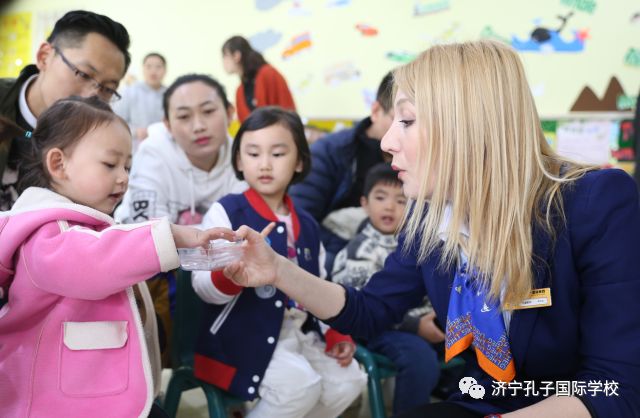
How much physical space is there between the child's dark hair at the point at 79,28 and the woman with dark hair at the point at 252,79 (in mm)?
2735

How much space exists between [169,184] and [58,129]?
813 mm

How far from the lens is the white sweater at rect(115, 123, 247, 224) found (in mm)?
2090

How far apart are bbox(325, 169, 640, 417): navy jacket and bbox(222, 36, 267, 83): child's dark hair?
3.84m

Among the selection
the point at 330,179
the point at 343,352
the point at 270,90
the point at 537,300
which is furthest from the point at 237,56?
the point at 537,300

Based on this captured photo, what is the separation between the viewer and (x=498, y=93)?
3.99ft

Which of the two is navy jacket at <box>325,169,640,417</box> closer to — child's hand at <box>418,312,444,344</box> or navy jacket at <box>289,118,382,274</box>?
child's hand at <box>418,312,444,344</box>

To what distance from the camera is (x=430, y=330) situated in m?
2.14

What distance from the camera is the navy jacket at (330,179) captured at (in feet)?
8.42

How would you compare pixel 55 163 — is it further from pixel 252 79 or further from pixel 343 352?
pixel 252 79

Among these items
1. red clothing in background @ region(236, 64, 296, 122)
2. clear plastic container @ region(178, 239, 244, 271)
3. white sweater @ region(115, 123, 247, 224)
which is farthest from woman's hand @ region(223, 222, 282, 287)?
red clothing in background @ region(236, 64, 296, 122)

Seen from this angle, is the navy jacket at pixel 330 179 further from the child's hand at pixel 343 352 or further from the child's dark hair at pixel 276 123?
the child's hand at pixel 343 352

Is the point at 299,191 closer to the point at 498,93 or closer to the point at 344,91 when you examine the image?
the point at 498,93

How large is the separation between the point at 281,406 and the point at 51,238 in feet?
2.47

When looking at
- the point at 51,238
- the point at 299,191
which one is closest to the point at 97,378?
the point at 51,238
